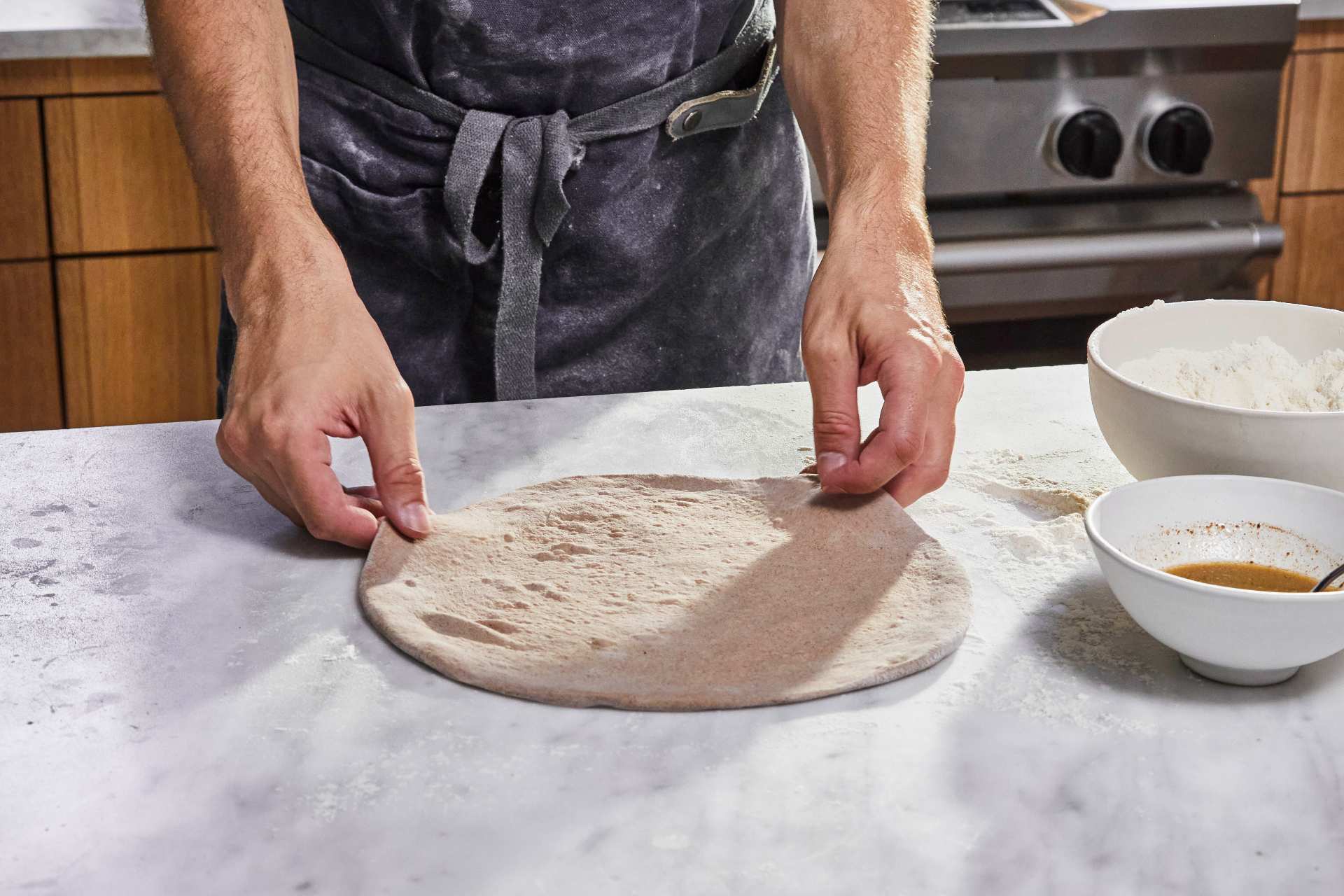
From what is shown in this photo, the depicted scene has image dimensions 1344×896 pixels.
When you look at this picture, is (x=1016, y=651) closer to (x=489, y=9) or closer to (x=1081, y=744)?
(x=1081, y=744)

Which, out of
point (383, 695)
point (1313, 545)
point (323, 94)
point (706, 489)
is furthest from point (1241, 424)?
point (323, 94)

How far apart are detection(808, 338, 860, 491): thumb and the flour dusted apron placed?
34 centimetres

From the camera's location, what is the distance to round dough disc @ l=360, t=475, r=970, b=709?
0.61m

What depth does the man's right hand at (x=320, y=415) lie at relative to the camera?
28.7 inches

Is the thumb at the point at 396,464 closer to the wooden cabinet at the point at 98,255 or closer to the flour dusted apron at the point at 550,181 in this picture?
the flour dusted apron at the point at 550,181

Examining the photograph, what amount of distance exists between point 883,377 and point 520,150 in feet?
1.34

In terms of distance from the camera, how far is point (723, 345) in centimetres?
A: 121

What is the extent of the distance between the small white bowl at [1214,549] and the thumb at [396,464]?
370mm

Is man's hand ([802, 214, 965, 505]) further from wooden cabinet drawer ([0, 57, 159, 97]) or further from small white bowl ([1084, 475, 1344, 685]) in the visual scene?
wooden cabinet drawer ([0, 57, 159, 97])

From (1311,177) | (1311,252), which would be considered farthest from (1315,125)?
(1311,252)

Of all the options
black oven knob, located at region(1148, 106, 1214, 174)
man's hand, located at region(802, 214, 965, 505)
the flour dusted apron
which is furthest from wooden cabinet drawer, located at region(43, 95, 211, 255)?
black oven knob, located at region(1148, 106, 1214, 174)

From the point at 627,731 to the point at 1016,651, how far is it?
0.20 m

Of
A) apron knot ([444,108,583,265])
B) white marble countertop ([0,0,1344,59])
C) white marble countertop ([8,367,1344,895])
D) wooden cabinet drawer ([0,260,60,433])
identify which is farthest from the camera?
wooden cabinet drawer ([0,260,60,433])

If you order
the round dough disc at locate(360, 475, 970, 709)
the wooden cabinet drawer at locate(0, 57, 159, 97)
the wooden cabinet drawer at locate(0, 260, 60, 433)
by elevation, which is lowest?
the wooden cabinet drawer at locate(0, 260, 60, 433)
